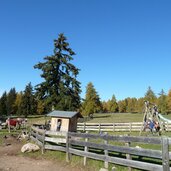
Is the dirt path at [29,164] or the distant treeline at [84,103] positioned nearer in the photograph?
the dirt path at [29,164]

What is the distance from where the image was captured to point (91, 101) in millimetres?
69000

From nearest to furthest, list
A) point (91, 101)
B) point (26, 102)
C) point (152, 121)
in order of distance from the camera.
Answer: point (152, 121) → point (91, 101) → point (26, 102)

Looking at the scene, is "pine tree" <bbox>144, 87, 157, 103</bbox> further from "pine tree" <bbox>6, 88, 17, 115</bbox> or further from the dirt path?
the dirt path

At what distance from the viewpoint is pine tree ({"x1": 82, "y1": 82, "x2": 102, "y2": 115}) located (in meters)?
67.5

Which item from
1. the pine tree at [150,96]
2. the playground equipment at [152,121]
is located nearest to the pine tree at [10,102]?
the pine tree at [150,96]

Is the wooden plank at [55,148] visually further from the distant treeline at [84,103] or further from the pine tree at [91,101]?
the pine tree at [91,101]

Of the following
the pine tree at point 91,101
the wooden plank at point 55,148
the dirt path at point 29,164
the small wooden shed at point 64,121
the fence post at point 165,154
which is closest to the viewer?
the fence post at point 165,154

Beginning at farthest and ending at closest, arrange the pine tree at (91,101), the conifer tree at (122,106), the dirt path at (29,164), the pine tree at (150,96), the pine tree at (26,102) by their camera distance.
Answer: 1. the conifer tree at (122,106)
2. the pine tree at (150,96)
3. the pine tree at (26,102)
4. the pine tree at (91,101)
5. the dirt path at (29,164)

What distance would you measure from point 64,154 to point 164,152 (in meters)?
6.83

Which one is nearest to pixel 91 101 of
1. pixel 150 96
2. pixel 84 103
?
pixel 84 103

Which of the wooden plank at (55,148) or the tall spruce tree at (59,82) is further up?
the tall spruce tree at (59,82)

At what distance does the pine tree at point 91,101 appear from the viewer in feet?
221

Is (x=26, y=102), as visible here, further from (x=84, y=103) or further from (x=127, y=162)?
(x=127, y=162)

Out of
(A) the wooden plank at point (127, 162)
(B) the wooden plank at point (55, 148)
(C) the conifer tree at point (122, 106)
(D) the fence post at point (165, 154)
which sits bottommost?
(B) the wooden plank at point (55, 148)
